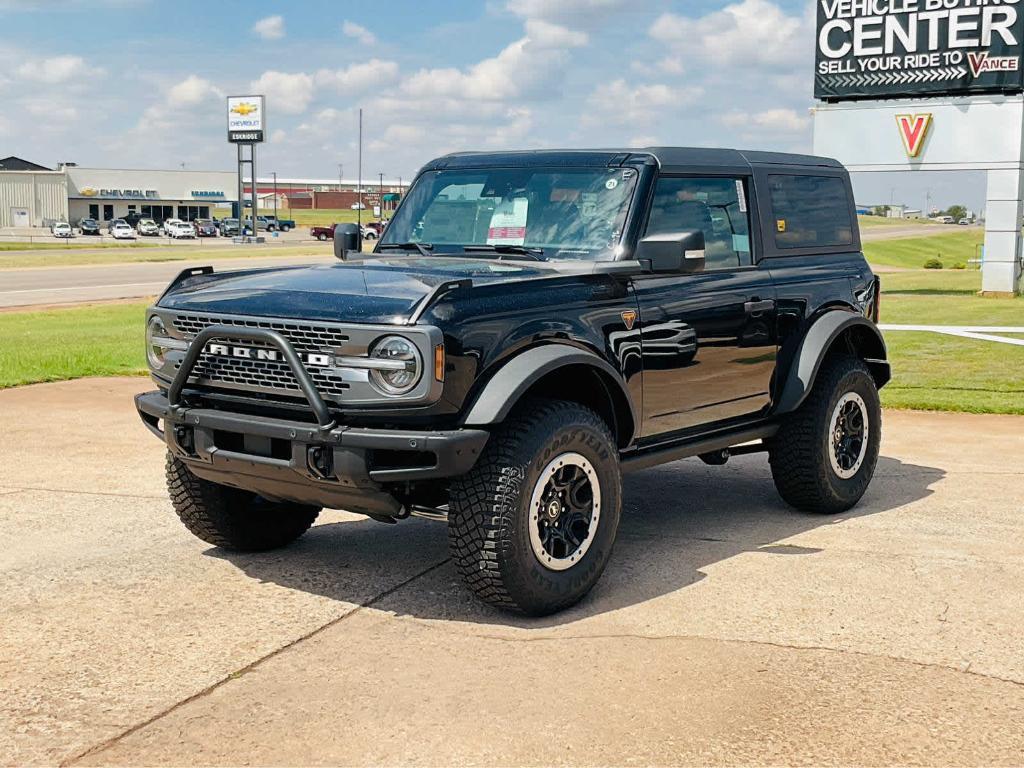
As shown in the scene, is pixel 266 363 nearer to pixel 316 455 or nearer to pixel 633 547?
pixel 316 455

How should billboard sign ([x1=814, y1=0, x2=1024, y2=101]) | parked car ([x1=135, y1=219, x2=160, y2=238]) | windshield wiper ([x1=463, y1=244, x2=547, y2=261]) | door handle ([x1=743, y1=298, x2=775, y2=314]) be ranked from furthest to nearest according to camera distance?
parked car ([x1=135, y1=219, x2=160, y2=238]) → billboard sign ([x1=814, y1=0, x2=1024, y2=101]) → door handle ([x1=743, y1=298, x2=775, y2=314]) → windshield wiper ([x1=463, y1=244, x2=547, y2=261])

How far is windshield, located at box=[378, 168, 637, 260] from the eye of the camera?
610cm

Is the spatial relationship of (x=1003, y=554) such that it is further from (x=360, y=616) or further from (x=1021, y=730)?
(x=360, y=616)

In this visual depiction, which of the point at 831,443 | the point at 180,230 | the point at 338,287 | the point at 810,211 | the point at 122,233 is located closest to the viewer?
the point at 338,287

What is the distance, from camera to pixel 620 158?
6262 mm

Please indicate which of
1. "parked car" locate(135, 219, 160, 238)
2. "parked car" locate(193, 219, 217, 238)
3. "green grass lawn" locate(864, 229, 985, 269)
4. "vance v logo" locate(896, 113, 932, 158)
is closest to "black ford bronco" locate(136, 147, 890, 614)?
"vance v logo" locate(896, 113, 932, 158)

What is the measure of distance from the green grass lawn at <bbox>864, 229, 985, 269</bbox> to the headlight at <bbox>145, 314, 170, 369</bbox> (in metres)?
54.6

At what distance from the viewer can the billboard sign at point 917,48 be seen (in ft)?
84.0

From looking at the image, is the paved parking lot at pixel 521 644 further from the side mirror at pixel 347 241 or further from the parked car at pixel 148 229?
the parked car at pixel 148 229

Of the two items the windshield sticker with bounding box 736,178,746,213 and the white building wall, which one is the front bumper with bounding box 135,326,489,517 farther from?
the white building wall

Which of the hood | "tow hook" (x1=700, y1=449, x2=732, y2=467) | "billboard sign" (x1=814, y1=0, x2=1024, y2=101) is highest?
"billboard sign" (x1=814, y1=0, x2=1024, y2=101)

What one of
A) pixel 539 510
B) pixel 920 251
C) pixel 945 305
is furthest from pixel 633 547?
pixel 920 251

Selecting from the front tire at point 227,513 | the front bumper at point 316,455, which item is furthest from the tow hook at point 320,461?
the front tire at point 227,513

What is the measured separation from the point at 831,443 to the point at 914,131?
2145cm
